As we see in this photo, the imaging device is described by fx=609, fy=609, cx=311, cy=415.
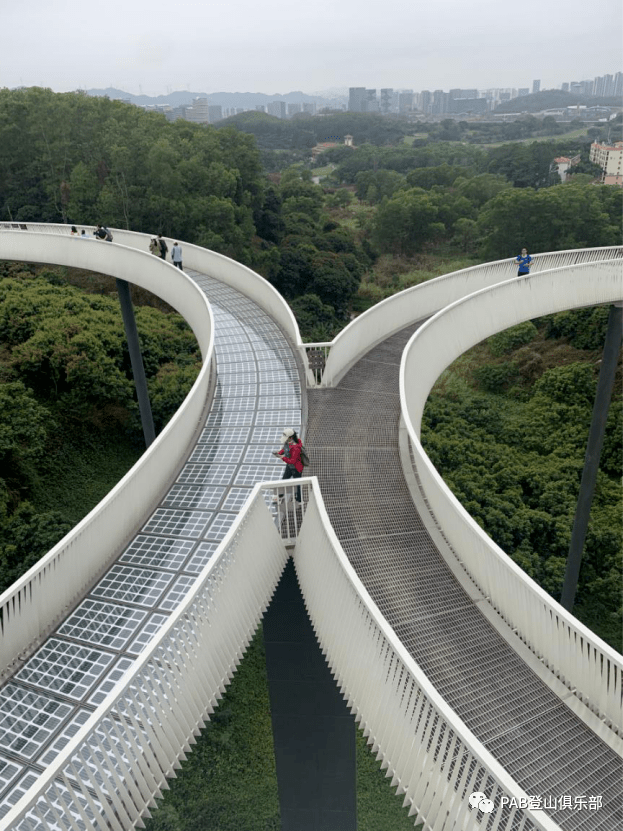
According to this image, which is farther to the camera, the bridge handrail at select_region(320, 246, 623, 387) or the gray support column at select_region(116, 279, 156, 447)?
the gray support column at select_region(116, 279, 156, 447)

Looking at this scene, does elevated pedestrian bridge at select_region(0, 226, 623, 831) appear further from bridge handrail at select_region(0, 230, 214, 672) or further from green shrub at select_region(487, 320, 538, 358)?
green shrub at select_region(487, 320, 538, 358)

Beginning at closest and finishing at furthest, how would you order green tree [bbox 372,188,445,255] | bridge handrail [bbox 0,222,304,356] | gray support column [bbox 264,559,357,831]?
gray support column [bbox 264,559,357,831]
bridge handrail [bbox 0,222,304,356]
green tree [bbox 372,188,445,255]

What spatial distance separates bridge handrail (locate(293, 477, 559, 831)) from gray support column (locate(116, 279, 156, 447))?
538 inches

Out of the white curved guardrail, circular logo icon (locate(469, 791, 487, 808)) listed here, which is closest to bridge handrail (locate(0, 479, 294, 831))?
circular logo icon (locate(469, 791, 487, 808))

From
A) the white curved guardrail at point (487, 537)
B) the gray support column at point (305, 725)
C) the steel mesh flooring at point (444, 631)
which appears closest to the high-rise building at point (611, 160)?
the white curved guardrail at point (487, 537)

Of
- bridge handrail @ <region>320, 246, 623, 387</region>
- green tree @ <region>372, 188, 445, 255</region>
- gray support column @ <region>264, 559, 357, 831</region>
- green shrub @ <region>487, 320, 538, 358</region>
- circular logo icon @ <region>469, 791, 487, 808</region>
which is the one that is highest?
green tree @ <region>372, 188, 445, 255</region>

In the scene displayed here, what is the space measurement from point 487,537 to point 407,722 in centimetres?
285

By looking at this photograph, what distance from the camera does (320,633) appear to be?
28.9ft

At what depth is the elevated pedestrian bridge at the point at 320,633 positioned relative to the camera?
604 cm

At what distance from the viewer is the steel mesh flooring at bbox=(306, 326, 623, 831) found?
6805 millimetres

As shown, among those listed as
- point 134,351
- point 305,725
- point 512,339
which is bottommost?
point 305,725

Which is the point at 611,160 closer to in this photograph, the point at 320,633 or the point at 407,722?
the point at 320,633

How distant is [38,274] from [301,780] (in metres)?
31.9

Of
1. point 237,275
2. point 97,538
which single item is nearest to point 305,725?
point 97,538
